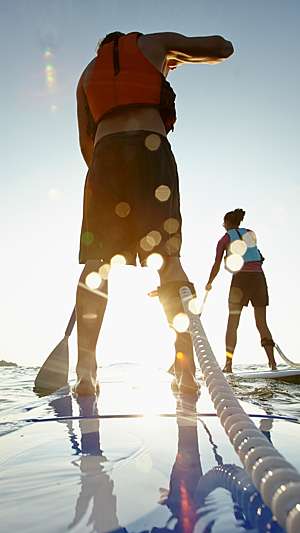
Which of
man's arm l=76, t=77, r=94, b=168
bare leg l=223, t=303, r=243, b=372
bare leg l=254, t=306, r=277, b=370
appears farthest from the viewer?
bare leg l=223, t=303, r=243, b=372

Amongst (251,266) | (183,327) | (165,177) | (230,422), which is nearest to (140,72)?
(165,177)

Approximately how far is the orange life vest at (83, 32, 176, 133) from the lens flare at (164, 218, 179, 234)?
0.61 meters

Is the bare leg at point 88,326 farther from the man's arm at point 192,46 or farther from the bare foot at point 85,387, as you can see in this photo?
the man's arm at point 192,46

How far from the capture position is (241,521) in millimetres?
645

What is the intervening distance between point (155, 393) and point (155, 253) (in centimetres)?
78

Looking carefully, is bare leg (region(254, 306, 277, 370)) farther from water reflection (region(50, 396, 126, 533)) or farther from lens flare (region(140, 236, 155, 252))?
water reflection (region(50, 396, 126, 533))

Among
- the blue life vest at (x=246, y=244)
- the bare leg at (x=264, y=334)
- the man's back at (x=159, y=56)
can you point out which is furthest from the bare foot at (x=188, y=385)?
the blue life vest at (x=246, y=244)

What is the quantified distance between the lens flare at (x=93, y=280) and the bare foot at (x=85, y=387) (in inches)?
19.6

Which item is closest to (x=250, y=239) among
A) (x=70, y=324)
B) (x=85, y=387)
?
(x=70, y=324)

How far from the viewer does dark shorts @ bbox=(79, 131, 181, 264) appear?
2402mm

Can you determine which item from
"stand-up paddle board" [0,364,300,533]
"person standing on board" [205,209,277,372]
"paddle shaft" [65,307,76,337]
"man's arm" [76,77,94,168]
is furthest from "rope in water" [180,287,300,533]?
"person standing on board" [205,209,277,372]

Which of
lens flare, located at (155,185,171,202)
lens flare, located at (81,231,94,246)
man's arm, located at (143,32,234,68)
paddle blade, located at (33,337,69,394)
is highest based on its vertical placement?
man's arm, located at (143,32,234,68)

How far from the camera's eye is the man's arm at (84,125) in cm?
277

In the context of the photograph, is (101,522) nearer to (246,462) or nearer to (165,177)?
(246,462)
